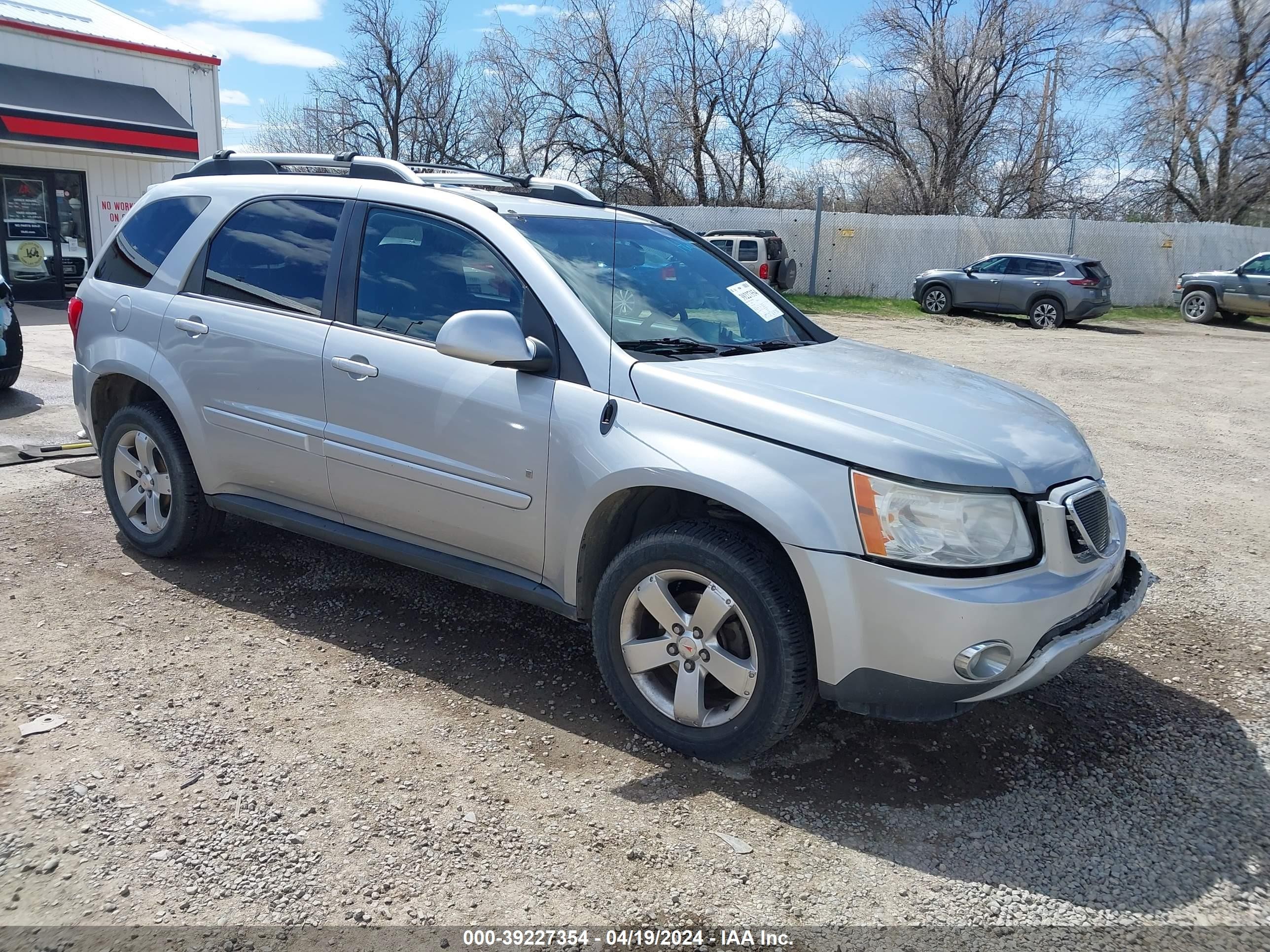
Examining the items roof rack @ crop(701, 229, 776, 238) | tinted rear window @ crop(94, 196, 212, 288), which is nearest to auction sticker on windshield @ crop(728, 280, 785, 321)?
tinted rear window @ crop(94, 196, 212, 288)

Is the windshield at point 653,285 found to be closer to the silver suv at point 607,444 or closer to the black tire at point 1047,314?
the silver suv at point 607,444

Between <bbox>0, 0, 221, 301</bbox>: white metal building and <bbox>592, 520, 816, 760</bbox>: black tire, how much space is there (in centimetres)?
1768

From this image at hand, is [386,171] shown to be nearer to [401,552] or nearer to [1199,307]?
[401,552]

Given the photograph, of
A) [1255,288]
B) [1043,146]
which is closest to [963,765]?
[1255,288]

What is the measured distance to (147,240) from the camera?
4906 mm

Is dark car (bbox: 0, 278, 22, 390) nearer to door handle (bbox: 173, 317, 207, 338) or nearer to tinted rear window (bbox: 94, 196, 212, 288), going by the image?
tinted rear window (bbox: 94, 196, 212, 288)

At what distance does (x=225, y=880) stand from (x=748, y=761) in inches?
64.8

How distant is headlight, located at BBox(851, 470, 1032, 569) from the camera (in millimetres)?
2906

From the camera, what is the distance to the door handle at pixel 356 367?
3893mm

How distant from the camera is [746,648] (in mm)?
3201

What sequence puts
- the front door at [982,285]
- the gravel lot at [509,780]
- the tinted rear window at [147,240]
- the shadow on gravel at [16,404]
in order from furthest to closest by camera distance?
the front door at [982,285], the shadow on gravel at [16,404], the tinted rear window at [147,240], the gravel lot at [509,780]

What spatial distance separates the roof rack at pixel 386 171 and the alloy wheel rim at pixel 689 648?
2010mm

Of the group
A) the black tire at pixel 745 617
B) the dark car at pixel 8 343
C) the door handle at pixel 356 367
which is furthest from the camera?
the dark car at pixel 8 343

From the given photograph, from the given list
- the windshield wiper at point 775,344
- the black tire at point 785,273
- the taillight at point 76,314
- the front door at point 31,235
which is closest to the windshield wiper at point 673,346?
the windshield wiper at point 775,344
